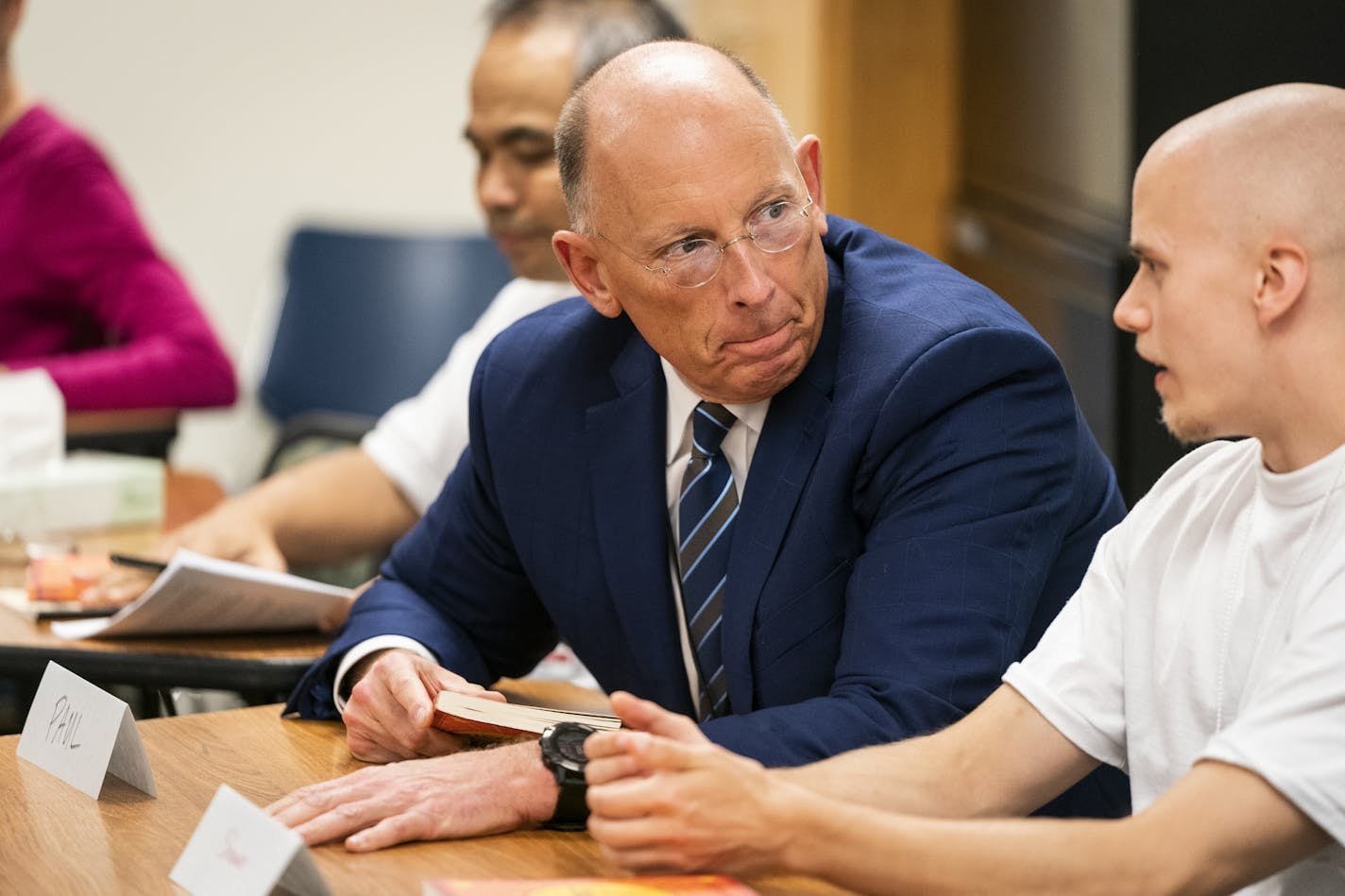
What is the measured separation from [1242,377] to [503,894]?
25.5 inches

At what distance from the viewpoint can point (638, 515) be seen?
180 centimetres

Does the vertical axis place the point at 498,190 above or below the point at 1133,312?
below

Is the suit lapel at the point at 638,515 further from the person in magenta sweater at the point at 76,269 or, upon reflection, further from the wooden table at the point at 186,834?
the person in magenta sweater at the point at 76,269

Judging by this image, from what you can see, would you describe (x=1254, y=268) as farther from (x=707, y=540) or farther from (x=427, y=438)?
(x=427, y=438)

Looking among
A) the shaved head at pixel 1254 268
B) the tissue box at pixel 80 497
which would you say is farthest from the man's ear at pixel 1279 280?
the tissue box at pixel 80 497

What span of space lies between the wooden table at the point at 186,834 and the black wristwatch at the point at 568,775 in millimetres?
15

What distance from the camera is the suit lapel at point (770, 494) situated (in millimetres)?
A: 1683

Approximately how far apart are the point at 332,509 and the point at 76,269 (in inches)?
47.0

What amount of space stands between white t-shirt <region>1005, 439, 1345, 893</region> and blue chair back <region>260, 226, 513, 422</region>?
314 centimetres

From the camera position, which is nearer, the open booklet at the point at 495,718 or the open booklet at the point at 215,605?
the open booklet at the point at 495,718

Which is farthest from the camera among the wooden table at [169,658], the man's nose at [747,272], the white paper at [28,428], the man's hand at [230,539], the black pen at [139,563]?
the white paper at [28,428]

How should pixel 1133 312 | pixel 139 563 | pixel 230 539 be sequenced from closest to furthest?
pixel 1133 312 → pixel 139 563 → pixel 230 539

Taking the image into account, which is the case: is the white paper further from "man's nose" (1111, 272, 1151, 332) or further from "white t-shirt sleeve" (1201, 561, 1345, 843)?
"white t-shirt sleeve" (1201, 561, 1345, 843)

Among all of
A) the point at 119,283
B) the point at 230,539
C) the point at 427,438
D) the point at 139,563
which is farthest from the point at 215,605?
the point at 119,283
